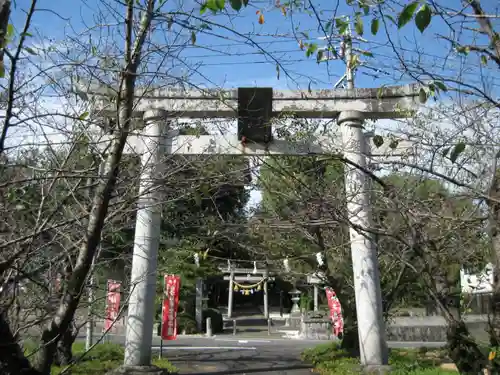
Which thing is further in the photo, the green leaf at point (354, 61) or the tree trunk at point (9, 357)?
the green leaf at point (354, 61)

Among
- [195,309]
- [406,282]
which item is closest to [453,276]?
[406,282]

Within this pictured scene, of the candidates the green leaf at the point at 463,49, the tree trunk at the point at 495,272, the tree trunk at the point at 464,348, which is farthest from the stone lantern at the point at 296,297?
the green leaf at the point at 463,49

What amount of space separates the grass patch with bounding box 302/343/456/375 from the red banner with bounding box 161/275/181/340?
3.69 m

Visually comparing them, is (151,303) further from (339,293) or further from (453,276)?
(453,276)

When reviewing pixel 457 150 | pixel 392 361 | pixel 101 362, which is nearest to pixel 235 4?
pixel 457 150

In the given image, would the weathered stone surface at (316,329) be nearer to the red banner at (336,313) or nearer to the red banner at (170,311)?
the red banner at (336,313)

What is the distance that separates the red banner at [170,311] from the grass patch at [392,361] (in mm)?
3692

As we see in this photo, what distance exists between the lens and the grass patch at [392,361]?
27.9ft

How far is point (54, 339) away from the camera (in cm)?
263

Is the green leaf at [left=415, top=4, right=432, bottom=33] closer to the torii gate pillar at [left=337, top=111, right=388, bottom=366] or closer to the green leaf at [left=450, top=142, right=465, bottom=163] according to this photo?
the green leaf at [left=450, top=142, right=465, bottom=163]

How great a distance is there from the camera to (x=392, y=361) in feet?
33.5

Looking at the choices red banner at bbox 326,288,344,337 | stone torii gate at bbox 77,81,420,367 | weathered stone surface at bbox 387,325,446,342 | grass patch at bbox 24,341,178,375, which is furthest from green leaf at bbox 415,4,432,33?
weathered stone surface at bbox 387,325,446,342

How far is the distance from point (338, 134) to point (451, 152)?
6.67 meters

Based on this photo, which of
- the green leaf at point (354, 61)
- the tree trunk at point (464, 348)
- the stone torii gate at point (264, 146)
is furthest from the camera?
the stone torii gate at point (264, 146)
